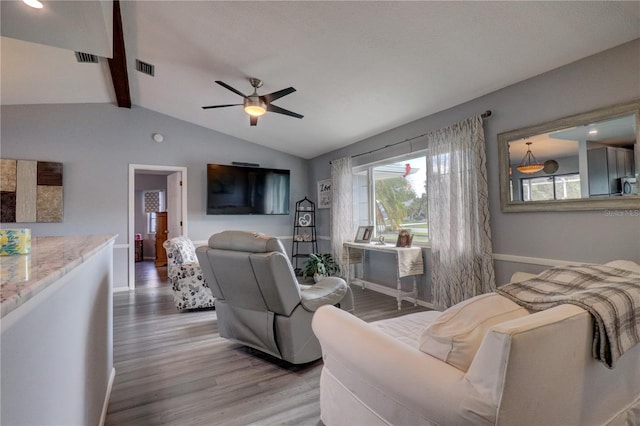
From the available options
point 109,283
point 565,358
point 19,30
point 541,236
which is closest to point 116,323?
point 109,283

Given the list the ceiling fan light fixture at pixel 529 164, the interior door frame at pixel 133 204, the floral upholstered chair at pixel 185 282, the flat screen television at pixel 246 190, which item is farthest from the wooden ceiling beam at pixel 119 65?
the ceiling fan light fixture at pixel 529 164

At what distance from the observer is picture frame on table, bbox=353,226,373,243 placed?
16.3 ft

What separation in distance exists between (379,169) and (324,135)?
112cm

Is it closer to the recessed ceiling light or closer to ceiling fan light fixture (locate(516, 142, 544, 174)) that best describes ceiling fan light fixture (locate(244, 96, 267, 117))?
the recessed ceiling light

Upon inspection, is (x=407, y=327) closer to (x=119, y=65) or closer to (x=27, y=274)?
(x=27, y=274)

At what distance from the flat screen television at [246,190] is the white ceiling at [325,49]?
1.44 meters

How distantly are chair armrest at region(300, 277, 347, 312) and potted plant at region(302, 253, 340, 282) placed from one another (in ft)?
7.82

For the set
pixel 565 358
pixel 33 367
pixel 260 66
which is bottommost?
pixel 565 358

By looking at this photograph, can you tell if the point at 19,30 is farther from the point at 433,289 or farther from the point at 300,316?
the point at 433,289

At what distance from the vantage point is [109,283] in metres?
2.17

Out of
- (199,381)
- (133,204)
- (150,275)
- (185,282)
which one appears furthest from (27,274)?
(150,275)

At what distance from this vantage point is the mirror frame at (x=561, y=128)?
2.28 meters

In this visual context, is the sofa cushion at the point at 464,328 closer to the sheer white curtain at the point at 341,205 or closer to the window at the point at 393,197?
the window at the point at 393,197

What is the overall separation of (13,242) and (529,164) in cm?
369
